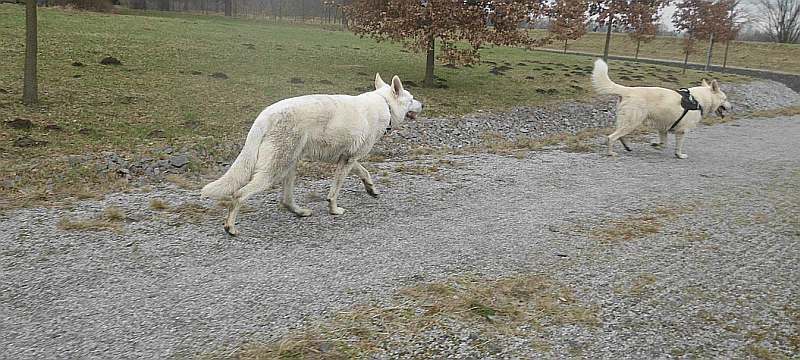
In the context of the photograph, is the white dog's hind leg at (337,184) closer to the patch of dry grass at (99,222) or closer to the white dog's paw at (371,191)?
the white dog's paw at (371,191)

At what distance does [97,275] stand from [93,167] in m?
3.73

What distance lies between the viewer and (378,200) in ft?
24.5

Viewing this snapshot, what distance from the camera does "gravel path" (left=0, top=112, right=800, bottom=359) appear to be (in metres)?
4.05

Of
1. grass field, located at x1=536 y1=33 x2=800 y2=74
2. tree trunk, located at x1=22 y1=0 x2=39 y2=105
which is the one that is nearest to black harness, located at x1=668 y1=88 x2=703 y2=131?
tree trunk, located at x1=22 y1=0 x2=39 y2=105

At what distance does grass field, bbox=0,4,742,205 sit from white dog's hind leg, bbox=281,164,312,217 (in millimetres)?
2552

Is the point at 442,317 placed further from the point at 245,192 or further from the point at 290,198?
the point at 290,198

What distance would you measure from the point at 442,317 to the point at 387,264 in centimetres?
112

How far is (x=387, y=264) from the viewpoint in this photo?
531 centimetres

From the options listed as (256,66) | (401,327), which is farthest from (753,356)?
(256,66)

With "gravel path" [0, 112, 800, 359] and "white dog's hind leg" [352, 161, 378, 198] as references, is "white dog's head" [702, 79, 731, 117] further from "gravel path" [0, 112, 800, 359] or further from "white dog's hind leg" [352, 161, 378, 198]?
"white dog's hind leg" [352, 161, 378, 198]

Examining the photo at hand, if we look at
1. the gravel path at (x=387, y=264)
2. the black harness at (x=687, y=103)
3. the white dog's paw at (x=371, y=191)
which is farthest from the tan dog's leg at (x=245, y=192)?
the black harness at (x=687, y=103)

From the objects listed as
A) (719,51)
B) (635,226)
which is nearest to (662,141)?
(635,226)

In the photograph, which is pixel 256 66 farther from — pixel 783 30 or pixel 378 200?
pixel 783 30

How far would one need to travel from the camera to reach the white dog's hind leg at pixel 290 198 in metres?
6.48
